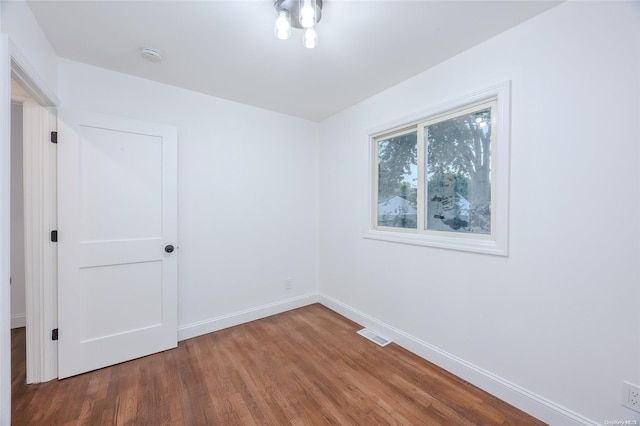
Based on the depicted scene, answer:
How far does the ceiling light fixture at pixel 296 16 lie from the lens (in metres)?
1.47

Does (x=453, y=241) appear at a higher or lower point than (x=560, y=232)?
lower

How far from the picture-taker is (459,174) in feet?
7.14

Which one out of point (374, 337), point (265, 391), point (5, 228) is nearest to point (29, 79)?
point (5, 228)

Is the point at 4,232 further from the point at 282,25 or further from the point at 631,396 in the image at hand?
the point at 631,396

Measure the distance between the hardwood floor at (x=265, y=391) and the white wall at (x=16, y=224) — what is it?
55cm

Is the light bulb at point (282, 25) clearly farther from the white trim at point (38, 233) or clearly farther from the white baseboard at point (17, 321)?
the white baseboard at point (17, 321)

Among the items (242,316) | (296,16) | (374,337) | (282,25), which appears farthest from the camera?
(242,316)

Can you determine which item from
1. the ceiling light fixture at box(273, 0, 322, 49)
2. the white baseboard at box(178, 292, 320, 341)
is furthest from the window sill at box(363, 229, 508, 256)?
the ceiling light fixture at box(273, 0, 322, 49)

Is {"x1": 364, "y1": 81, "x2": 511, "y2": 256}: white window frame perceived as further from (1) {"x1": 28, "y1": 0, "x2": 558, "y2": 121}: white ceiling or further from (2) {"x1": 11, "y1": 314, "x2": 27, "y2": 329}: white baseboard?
(2) {"x1": 11, "y1": 314, "x2": 27, "y2": 329}: white baseboard

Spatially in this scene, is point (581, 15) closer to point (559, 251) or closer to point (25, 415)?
point (559, 251)

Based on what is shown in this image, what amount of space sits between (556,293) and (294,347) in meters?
2.08

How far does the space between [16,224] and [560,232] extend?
5.07m

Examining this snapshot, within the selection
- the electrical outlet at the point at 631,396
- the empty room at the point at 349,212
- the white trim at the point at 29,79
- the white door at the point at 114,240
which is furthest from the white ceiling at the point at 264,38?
the electrical outlet at the point at 631,396

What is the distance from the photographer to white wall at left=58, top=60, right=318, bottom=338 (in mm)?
2439
